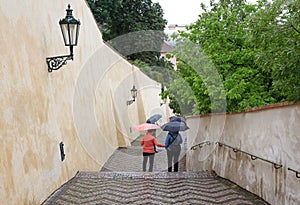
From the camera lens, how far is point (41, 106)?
15.5 feet

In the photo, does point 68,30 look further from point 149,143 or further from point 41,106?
point 149,143

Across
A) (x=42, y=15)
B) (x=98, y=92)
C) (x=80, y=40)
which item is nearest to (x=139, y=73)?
(x=98, y=92)

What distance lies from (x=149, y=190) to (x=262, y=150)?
1764mm

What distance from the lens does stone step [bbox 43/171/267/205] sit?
14.5ft

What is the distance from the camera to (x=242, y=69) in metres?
6.22

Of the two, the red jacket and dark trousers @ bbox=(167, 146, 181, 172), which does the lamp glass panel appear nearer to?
the red jacket

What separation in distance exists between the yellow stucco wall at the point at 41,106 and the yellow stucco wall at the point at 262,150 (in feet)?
9.21

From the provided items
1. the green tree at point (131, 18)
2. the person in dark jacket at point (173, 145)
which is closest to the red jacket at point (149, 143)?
the person in dark jacket at point (173, 145)

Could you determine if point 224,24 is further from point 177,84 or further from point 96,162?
point 96,162

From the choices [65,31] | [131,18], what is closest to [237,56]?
[65,31]

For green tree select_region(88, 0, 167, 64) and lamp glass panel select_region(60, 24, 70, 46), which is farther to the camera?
green tree select_region(88, 0, 167, 64)

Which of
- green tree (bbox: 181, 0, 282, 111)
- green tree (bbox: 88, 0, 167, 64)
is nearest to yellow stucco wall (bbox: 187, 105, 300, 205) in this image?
green tree (bbox: 181, 0, 282, 111)

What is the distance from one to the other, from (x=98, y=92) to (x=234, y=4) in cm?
527

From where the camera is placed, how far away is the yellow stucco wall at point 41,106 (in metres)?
3.60
